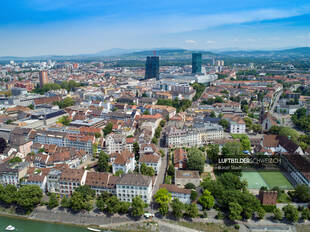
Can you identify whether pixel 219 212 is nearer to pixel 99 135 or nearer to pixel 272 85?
pixel 99 135

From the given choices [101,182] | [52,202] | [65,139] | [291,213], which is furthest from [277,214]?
[65,139]

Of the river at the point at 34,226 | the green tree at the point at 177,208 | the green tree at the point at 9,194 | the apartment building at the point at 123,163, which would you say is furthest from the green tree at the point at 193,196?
the green tree at the point at 9,194

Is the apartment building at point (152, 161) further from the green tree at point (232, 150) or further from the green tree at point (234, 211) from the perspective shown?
the green tree at point (234, 211)

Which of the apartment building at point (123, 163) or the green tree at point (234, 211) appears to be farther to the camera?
the apartment building at point (123, 163)

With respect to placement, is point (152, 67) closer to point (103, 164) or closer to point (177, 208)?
point (103, 164)

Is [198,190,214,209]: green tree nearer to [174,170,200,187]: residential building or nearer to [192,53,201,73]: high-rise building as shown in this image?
[174,170,200,187]: residential building
